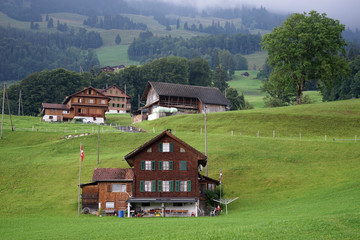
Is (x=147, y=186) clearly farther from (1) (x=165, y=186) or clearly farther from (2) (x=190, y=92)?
(2) (x=190, y=92)

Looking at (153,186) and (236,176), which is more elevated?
(153,186)

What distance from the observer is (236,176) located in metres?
60.6

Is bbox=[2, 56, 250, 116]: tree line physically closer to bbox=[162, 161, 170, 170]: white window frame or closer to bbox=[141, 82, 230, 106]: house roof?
bbox=[141, 82, 230, 106]: house roof

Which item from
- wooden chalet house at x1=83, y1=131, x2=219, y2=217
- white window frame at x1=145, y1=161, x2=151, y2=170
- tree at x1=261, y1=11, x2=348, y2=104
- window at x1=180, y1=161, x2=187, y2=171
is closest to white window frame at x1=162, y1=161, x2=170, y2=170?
wooden chalet house at x1=83, y1=131, x2=219, y2=217

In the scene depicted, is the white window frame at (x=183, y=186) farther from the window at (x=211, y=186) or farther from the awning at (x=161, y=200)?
the window at (x=211, y=186)

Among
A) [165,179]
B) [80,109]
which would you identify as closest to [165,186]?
[165,179]

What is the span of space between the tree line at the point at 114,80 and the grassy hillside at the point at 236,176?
50.0 m

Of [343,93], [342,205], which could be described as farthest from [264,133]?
[343,93]

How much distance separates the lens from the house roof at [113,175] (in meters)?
53.2

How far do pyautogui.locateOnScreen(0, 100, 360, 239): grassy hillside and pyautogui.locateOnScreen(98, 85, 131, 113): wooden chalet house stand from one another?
45.6 meters

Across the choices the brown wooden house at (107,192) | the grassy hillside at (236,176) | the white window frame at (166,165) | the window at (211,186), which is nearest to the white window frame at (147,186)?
the brown wooden house at (107,192)

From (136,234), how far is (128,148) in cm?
4483

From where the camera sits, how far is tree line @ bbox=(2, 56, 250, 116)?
150 m

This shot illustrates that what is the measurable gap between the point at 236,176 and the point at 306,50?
52.1 meters
